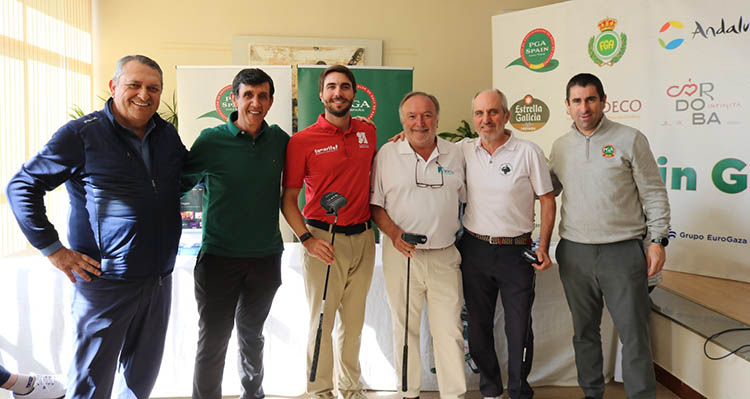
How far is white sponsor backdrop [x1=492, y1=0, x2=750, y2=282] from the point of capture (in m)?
3.71

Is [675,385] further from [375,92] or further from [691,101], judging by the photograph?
[375,92]

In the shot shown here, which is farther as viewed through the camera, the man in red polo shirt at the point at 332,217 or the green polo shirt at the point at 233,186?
the man in red polo shirt at the point at 332,217

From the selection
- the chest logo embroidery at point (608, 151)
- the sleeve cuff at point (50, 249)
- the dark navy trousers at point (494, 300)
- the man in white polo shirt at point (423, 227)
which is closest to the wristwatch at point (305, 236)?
the man in white polo shirt at point (423, 227)

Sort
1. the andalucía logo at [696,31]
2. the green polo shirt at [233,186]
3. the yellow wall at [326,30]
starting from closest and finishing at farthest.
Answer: the green polo shirt at [233,186] < the andalucía logo at [696,31] < the yellow wall at [326,30]

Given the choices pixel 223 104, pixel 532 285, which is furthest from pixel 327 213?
pixel 223 104

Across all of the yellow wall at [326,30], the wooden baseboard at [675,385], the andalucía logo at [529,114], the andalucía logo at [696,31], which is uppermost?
the yellow wall at [326,30]

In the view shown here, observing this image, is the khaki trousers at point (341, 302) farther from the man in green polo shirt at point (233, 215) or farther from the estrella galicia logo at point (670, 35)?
the estrella galicia logo at point (670, 35)

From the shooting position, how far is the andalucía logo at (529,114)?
15.1 ft

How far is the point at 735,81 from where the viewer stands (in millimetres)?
3705

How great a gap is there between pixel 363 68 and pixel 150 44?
10.6 feet

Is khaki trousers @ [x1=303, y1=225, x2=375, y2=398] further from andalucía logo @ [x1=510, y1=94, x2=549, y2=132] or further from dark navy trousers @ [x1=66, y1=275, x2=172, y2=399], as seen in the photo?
andalucía logo @ [x1=510, y1=94, x2=549, y2=132]

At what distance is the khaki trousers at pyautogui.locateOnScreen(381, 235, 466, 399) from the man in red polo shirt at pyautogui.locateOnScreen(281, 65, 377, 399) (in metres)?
0.16

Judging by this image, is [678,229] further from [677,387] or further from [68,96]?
[68,96]

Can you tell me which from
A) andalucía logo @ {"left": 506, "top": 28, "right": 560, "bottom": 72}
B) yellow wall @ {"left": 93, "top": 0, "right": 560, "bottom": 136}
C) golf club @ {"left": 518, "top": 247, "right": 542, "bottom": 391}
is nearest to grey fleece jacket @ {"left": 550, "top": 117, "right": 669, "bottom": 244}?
golf club @ {"left": 518, "top": 247, "right": 542, "bottom": 391}
